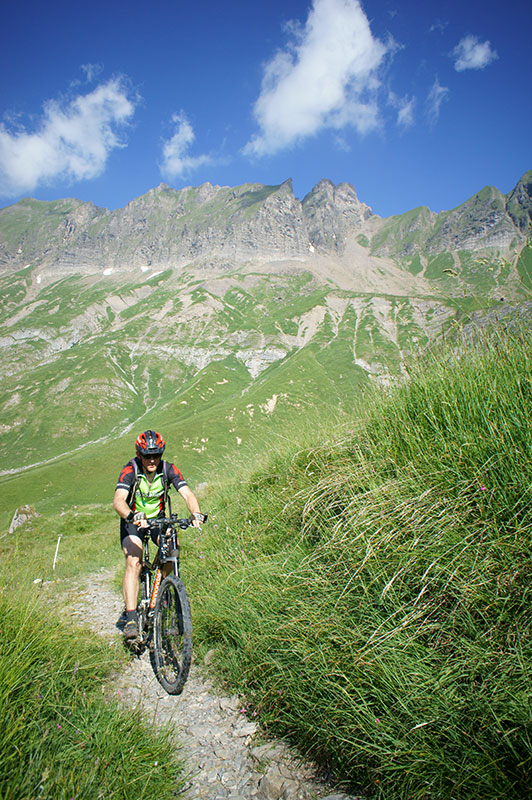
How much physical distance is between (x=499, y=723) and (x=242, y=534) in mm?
4746

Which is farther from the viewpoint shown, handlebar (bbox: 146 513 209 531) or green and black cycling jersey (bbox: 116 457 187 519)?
green and black cycling jersey (bbox: 116 457 187 519)

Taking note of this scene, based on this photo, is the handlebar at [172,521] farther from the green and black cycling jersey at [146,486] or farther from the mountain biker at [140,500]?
the green and black cycling jersey at [146,486]

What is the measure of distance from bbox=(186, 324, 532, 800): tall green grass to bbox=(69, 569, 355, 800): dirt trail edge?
233mm

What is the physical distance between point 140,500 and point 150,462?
0.68 metres

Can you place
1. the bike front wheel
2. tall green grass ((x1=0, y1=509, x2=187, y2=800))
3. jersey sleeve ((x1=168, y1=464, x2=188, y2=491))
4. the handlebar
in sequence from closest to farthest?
tall green grass ((x1=0, y1=509, x2=187, y2=800)), the bike front wheel, the handlebar, jersey sleeve ((x1=168, y1=464, x2=188, y2=491))

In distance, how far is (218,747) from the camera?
13.5ft

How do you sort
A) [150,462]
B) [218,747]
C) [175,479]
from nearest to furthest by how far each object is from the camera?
[218,747] < [150,462] < [175,479]

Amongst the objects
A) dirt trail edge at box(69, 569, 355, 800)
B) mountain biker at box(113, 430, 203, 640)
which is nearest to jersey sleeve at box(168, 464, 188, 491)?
mountain biker at box(113, 430, 203, 640)

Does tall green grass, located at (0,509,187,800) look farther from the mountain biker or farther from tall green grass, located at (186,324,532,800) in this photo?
tall green grass, located at (186,324,532,800)

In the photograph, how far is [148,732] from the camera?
3.69 m

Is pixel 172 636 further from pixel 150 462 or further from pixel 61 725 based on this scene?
pixel 150 462

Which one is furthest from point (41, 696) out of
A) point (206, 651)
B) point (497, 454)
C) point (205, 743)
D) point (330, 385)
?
point (330, 385)

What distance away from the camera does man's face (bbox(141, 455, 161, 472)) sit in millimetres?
6660

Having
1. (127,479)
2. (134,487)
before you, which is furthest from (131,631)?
(127,479)
